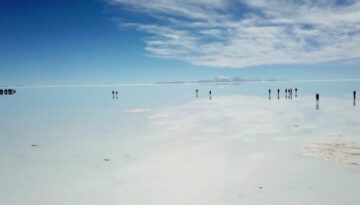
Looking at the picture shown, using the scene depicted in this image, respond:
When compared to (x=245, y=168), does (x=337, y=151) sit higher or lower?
higher

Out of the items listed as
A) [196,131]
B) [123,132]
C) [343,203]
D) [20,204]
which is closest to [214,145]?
[196,131]

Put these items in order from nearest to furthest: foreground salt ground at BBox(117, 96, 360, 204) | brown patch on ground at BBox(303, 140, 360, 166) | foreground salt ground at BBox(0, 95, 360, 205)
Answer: foreground salt ground at BBox(117, 96, 360, 204), foreground salt ground at BBox(0, 95, 360, 205), brown patch on ground at BBox(303, 140, 360, 166)

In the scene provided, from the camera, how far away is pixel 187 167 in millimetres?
15031

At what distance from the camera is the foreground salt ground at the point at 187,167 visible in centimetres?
1155

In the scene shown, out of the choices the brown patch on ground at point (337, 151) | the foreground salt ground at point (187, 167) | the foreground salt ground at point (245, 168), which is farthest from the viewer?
the brown patch on ground at point (337, 151)

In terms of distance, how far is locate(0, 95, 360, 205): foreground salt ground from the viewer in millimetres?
11547

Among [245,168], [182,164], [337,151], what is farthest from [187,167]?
[337,151]

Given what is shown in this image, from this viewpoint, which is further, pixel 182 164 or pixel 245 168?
pixel 182 164

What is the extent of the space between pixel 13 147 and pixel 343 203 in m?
17.6

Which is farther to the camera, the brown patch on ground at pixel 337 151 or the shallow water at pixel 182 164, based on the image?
the brown patch on ground at pixel 337 151

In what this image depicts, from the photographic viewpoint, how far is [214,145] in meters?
19.5

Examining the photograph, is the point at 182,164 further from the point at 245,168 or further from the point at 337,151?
the point at 337,151

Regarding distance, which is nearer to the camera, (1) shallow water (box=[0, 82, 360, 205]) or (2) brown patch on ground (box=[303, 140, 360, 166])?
(1) shallow water (box=[0, 82, 360, 205])

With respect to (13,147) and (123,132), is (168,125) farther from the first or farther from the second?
(13,147)
